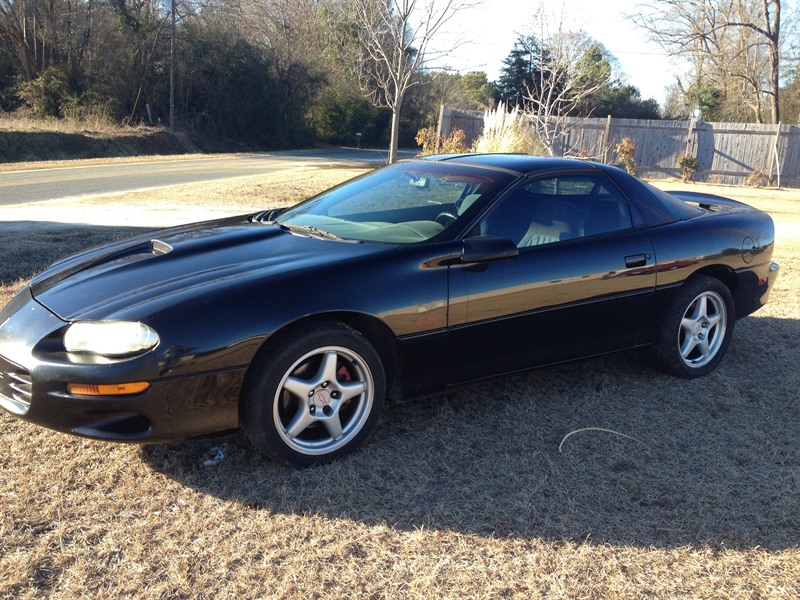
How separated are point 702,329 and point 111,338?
3.55 metres

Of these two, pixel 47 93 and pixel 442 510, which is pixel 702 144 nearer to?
pixel 442 510

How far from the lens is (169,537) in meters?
2.61

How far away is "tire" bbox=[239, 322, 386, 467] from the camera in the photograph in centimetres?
295

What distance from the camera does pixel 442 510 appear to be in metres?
2.87

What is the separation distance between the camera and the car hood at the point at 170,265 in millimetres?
3033

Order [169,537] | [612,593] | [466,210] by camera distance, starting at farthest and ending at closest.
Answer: [466,210]
[169,537]
[612,593]

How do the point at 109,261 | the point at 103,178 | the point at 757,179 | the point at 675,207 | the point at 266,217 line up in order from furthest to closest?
the point at 757,179
the point at 103,178
the point at 675,207
the point at 266,217
the point at 109,261

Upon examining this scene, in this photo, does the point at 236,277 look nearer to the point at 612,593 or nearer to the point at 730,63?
the point at 612,593

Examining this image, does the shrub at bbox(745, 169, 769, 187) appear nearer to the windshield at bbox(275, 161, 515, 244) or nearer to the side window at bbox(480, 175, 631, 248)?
the side window at bbox(480, 175, 631, 248)

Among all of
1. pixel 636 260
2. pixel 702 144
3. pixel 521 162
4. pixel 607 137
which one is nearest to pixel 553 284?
pixel 636 260

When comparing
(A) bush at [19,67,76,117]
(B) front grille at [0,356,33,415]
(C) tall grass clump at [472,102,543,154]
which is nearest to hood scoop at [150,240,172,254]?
(B) front grille at [0,356,33,415]

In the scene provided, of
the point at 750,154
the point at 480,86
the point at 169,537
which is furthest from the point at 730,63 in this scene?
the point at 169,537

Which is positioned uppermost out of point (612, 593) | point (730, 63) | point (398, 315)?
point (730, 63)

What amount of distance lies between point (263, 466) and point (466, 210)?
1.66 meters
